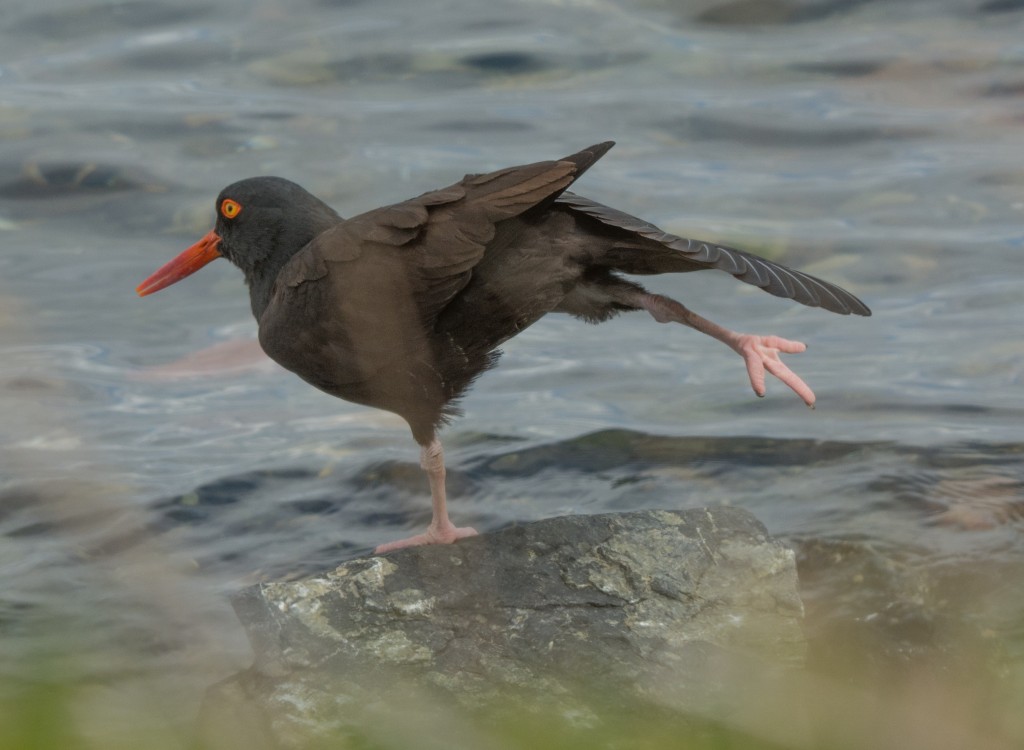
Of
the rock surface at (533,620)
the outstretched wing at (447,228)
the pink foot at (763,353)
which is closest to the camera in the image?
the rock surface at (533,620)

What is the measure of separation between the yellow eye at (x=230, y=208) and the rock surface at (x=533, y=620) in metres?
1.96

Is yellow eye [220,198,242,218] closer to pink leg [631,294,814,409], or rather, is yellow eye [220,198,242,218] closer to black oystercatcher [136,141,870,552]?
black oystercatcher [136,141,870,552]

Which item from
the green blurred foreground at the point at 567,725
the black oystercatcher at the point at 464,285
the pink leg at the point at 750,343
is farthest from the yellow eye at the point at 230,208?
the green blurred foreground at the point at 567,725

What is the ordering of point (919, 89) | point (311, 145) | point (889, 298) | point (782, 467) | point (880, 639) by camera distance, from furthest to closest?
point (919, 89) < point (311, 145) < point (889, 298) < point (782, 467) < point (880, 639)

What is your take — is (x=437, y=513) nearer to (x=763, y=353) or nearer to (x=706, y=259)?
(x=763, y=353)

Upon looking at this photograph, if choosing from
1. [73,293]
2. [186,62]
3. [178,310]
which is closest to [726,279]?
[178,310]

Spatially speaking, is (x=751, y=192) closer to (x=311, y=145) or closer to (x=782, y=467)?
(x=311, y=145)

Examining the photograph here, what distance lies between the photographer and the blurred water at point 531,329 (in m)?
5.66

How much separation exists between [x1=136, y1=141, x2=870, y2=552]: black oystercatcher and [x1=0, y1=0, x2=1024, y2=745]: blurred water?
39.4 inches

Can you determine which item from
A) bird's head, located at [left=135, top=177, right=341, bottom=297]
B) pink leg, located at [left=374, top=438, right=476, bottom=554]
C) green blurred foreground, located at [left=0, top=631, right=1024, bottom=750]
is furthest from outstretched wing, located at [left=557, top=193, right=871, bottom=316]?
green blurred foreground, located at [left=0, top=631, right=1024, bottom=750]

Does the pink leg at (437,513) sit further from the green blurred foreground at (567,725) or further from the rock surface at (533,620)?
the green blurred foreground at (567,725)

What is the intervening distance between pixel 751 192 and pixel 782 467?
430 centimetres

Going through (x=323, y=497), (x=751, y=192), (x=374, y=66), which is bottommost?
(x=323, y=497)

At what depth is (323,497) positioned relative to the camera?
6387 mm
